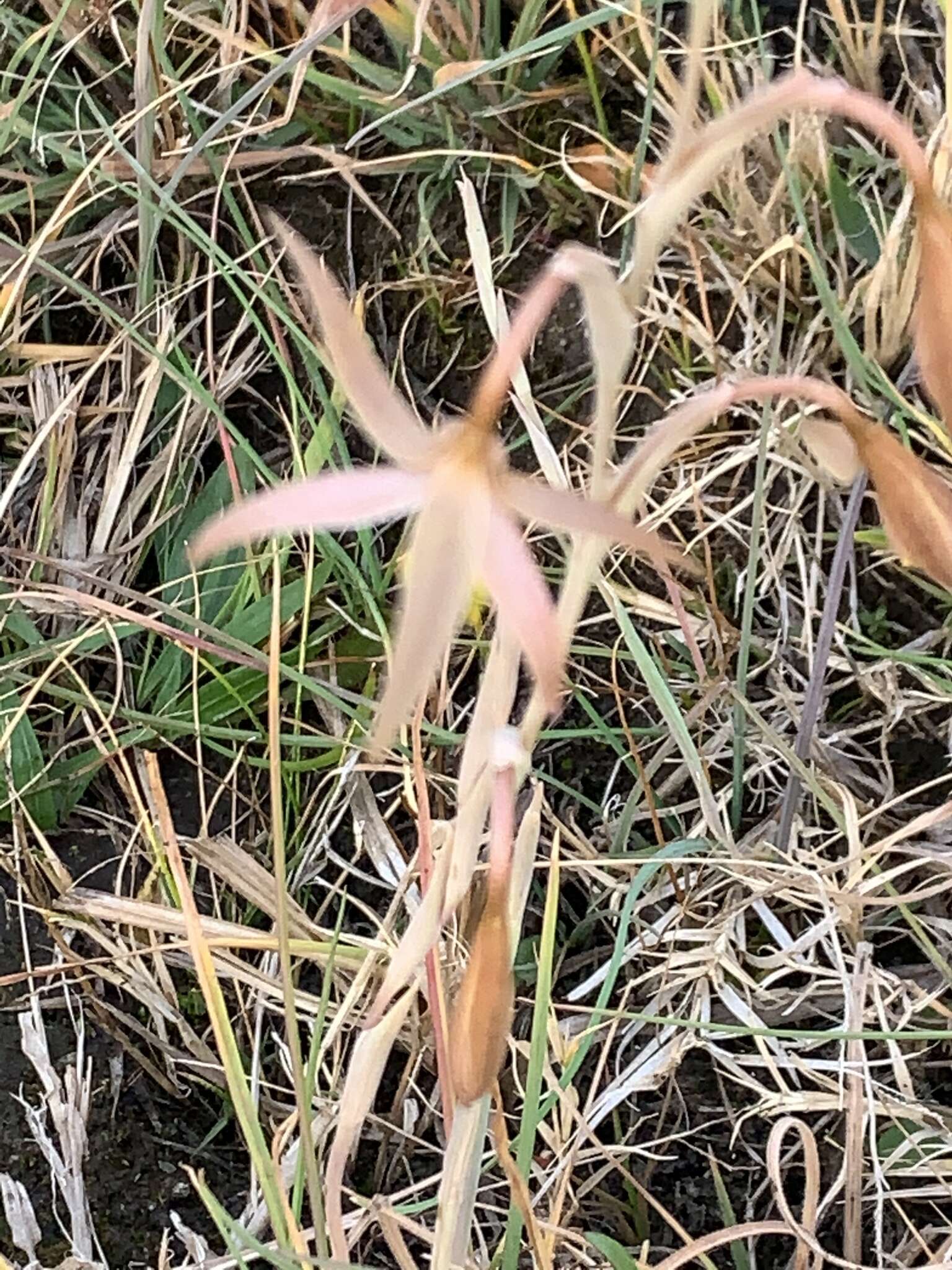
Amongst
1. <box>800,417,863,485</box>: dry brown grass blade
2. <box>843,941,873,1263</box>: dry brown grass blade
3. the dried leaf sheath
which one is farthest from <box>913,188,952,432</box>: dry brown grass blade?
<box>843,941,873,1263</box>: dry brown grass blade

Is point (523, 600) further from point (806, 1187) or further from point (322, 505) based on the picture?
point (806, 1187)

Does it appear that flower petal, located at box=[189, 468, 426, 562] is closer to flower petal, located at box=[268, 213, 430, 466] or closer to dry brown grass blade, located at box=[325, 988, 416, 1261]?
flower petal, located at box=[268, 213, 430, 466]

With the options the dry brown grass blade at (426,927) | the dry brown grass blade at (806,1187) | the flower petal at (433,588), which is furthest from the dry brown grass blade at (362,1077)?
the dry brown grass blade at (806,1187)

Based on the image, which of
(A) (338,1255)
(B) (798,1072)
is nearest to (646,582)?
(B) (798,1072)

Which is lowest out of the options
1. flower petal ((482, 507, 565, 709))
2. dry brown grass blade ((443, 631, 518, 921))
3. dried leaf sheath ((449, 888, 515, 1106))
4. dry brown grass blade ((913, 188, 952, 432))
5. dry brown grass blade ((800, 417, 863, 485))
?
dried leaf sheath ((449, 888, 515, 1106))

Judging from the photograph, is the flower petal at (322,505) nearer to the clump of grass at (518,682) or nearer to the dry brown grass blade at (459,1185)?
the dry brown grass blade at (459,1185)

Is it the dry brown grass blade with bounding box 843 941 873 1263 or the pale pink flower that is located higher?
the pale pink flower

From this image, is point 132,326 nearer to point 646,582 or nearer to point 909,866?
point 646,582
